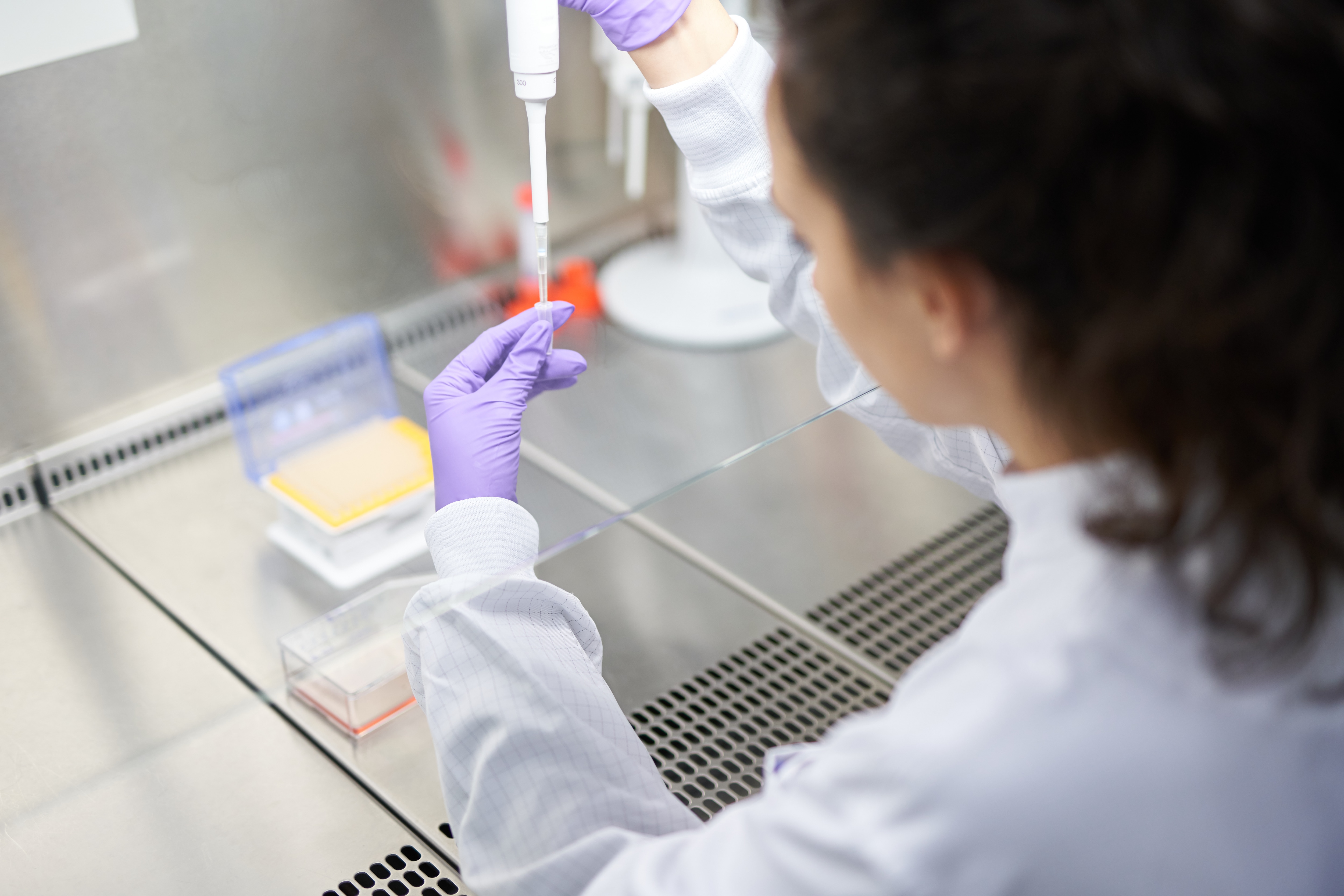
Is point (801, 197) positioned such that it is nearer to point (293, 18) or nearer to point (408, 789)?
point (408, 789)

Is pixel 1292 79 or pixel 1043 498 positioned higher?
pixel 1292 79

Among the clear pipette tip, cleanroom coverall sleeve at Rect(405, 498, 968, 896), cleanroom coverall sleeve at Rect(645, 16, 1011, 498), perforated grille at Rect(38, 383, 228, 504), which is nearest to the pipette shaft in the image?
the clear pipette tip

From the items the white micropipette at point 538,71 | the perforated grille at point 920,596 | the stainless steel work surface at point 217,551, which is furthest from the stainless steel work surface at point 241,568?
the perforated grille at point 920,596

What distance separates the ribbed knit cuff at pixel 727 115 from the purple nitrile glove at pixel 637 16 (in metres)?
→ 0.05

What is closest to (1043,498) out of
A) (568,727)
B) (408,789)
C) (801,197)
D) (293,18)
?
(801,197)

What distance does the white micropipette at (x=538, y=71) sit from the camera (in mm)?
916

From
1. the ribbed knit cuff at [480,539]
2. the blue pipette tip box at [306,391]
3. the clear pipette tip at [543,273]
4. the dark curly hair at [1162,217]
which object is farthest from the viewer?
the blue pipette tip box at [306,391]

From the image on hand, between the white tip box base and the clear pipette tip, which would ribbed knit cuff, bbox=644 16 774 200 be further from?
the white tip box base

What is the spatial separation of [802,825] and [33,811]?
0.72 metres

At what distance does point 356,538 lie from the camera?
1.23 m

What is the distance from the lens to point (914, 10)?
48 centimetres

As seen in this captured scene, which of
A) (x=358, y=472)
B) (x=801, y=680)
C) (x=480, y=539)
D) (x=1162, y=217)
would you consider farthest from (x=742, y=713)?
(x=1162, y=217)

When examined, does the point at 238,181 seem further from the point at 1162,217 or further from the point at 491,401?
the point at 1162,217

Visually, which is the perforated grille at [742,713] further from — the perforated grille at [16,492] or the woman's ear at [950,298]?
the perforated grille at [16,492]
